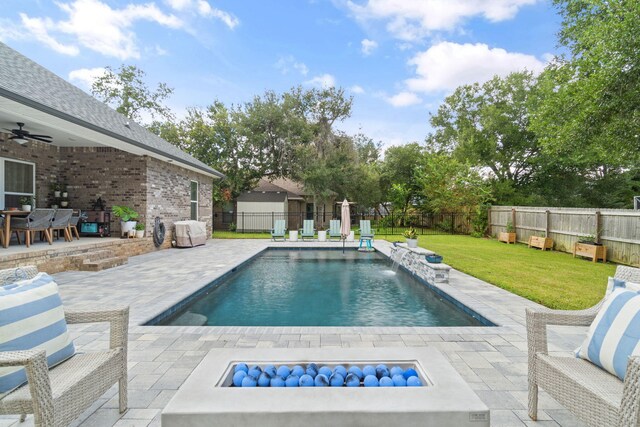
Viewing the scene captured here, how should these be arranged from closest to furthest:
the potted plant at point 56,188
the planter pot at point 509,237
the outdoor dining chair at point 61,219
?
the outdoor dining chair at point 61,219
the potted plant at point 56,188
the planter pot at point 509,237

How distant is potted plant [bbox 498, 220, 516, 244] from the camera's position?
14148 mm

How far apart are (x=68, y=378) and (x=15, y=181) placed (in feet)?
29.7

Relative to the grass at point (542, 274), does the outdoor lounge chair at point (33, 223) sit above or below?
above

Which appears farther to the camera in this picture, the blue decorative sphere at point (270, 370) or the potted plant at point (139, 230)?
the potted plant at point (139, 230)

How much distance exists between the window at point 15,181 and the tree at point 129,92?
1701 centimetres

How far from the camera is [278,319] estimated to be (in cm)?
490

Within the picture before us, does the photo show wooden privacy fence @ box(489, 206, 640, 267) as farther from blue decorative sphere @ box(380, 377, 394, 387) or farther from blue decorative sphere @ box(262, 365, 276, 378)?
blue decorative sphere @ box(262, 365, 276, 378)

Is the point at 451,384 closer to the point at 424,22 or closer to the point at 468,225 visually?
the point at 424,22

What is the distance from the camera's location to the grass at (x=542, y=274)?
5.31 m

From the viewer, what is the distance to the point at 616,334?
73.2 inches

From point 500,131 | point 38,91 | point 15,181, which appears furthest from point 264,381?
point 500,131

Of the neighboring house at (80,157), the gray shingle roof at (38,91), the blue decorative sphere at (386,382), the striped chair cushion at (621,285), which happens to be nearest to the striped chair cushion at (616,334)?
the striped chair cushion at (621,285)

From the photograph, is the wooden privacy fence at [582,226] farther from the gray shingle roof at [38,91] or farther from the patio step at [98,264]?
the gray shingle roof at [38,91]

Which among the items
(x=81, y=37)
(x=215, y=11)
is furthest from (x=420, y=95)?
(x=81, y=37)
